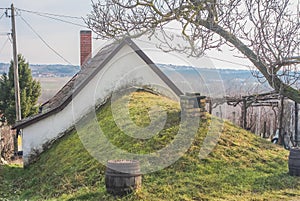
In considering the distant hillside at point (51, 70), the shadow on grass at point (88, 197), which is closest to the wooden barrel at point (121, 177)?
the shadow on grass at point (88, 197)

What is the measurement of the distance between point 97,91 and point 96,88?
4.1 inches

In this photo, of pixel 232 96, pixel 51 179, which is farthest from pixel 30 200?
pixel 232 96

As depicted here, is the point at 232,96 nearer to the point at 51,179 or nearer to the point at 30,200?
the point at 51,179

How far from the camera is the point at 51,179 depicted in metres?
8.28

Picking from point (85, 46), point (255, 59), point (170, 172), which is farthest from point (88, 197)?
point (85, 46)

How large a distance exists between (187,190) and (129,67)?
6.39 metres

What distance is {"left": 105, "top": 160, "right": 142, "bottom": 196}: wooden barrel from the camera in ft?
19.6

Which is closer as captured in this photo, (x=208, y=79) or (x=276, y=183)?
(x=276, y=183)

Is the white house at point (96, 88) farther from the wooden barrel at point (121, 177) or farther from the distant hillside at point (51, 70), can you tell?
the wooden barrel at point (121, 177)

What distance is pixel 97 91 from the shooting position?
38.1ft

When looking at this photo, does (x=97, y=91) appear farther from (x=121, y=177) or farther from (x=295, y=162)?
(x=295, y=162)

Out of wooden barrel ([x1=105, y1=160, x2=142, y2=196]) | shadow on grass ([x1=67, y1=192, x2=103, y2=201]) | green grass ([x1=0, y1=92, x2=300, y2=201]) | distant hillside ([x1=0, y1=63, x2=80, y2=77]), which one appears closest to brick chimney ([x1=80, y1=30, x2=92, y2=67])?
distant hillside ([x1=0, y1=63, x2=80, y2=77])

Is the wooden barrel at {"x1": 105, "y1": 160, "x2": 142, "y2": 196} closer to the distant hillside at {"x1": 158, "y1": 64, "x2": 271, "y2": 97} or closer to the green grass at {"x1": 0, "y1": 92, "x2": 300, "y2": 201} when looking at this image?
the green grass at {"x1": 0, "y1": 92, "x2": 300, "y2": 201}

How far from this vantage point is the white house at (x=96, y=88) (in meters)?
11.1
